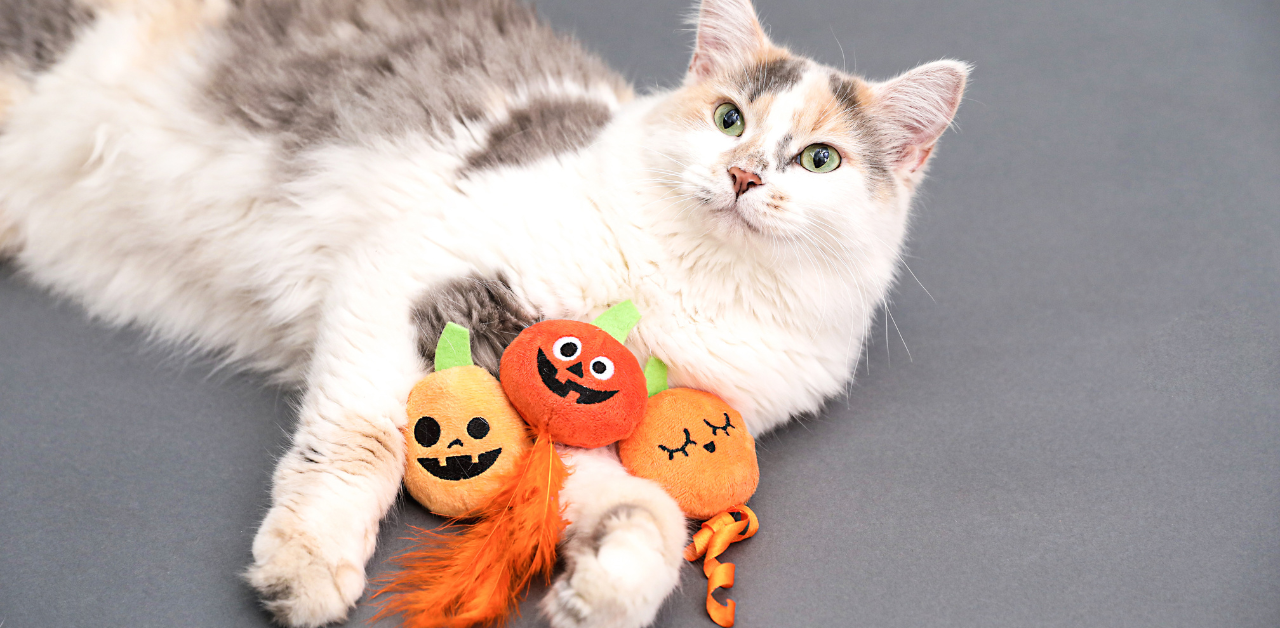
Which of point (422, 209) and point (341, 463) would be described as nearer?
point (341, 463)

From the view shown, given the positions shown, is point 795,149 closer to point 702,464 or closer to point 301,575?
point 702,464

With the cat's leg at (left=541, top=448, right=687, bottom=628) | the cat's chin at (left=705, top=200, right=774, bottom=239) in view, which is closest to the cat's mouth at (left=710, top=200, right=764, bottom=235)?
the cat's chin at (left=705, top=200, right=774, bottom=239)

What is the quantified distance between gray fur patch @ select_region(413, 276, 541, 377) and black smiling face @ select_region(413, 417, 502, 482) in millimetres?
150

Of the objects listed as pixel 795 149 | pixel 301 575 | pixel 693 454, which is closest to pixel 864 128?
pixel 795 149

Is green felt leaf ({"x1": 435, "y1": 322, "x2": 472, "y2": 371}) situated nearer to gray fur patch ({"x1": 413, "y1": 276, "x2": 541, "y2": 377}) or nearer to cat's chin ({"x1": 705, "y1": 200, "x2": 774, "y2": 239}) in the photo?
gray fur patch ({"x1": 413, "y1": 276, "x2": 541, "y2": 377})

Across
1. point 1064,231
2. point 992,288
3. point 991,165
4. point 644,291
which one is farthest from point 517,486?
point 991,165

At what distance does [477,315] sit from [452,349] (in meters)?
0.09

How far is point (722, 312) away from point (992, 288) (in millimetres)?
1146

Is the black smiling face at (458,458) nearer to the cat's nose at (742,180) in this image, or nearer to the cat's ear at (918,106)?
the cat's nose at (742,180)

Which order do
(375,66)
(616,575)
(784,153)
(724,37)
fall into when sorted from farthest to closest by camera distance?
(375,66)
(724,37)
(784,153)
(616,575)

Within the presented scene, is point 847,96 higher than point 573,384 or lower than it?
higher

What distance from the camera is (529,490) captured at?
1.42 metres

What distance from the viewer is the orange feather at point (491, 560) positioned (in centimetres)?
134

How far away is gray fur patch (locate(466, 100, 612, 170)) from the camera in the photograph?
71.7 inches
